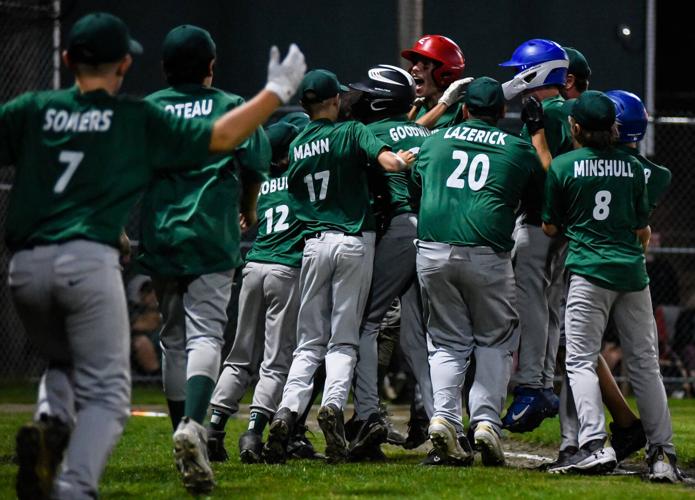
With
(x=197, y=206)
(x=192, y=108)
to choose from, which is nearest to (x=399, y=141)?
(x=192, y=108)

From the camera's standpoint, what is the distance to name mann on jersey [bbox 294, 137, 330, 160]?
7504mm

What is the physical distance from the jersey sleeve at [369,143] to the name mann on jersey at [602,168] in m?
1.07

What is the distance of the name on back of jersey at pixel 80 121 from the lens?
4.89 metres

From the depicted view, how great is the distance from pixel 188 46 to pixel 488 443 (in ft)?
8.89

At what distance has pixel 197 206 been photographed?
20.3 ft

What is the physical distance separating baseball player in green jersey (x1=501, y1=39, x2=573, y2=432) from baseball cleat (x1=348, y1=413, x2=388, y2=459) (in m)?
0.76

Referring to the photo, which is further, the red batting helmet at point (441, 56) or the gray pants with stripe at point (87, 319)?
the red batting helmet at point (441, 56)

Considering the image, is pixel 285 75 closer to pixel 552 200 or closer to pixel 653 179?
pixel 552 200

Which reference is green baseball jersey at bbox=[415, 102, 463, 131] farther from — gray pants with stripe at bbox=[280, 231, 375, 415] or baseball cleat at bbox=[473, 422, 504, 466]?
baseball cleat at bbox=[473, 422, 504, 466]

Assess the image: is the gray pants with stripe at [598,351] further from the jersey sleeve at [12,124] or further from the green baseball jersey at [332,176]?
the jersey sleeve at [12,124]

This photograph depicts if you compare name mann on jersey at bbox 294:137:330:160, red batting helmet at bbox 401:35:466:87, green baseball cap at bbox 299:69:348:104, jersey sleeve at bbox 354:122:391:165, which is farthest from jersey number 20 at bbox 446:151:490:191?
red batting helmet at bbox 401:35:466:87

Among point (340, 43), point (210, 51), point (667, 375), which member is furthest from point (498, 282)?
point (340, 43)

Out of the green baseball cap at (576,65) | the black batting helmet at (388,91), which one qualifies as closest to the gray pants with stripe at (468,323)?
the black batting helmet at (388,91)

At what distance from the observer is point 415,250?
25.7ft
